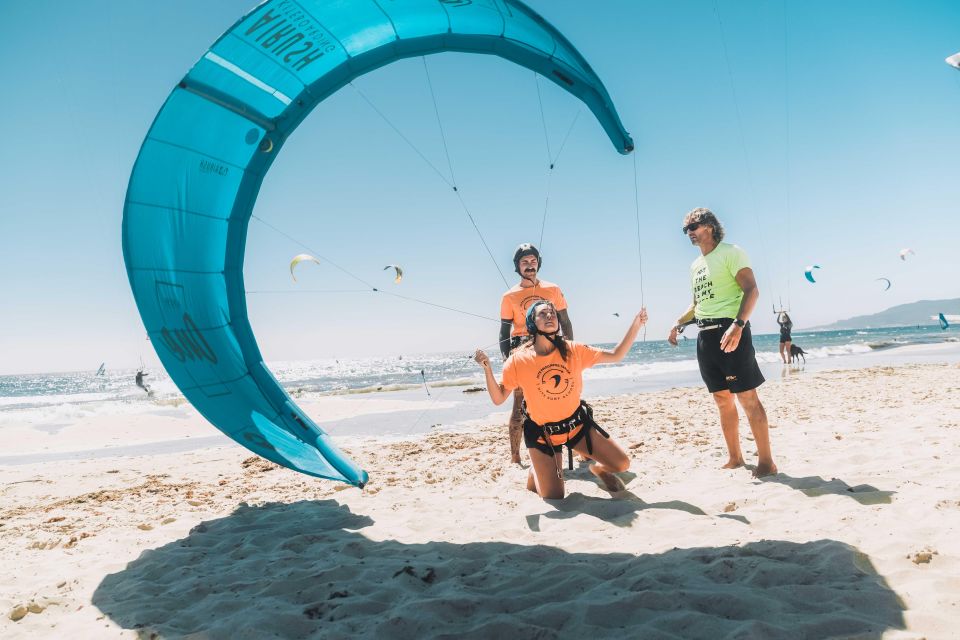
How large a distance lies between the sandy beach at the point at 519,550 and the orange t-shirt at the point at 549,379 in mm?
693

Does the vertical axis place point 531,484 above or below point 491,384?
below

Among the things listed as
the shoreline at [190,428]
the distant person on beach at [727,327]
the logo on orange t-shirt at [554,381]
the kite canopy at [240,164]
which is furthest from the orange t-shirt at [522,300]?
the shoreline at [190,428]

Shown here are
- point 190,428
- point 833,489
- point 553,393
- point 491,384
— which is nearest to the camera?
point 833,489

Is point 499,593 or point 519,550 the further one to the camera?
point 519,550

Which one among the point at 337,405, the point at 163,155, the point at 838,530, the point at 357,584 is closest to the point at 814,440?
the point at 838,530

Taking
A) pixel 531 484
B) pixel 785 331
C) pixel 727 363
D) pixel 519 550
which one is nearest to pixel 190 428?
pixel 531 484

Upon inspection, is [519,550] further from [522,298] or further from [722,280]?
[722,280]

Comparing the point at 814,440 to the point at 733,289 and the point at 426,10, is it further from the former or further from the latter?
the point at 426,10

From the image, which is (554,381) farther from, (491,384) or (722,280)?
(722,280)

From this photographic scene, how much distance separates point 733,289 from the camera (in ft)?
13.3

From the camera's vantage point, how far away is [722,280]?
13.4 feet

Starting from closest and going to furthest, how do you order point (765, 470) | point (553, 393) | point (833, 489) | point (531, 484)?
1. point (833, 489)
2. point (553, 393)
3. point (765, 470)
4. point (531, 484)

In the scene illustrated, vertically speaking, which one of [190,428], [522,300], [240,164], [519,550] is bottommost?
[190,428]

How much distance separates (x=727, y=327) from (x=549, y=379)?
1521mm
